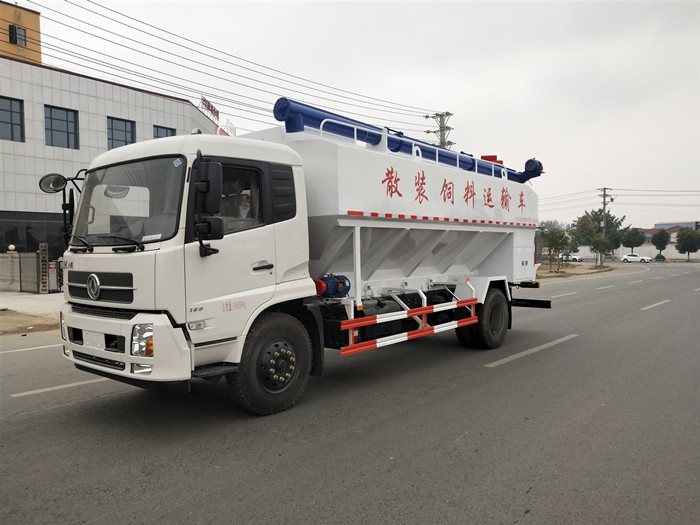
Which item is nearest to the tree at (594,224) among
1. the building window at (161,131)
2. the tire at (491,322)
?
the building window at (161,131)

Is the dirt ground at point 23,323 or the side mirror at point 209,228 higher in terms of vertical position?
the side mirror at point 209,228

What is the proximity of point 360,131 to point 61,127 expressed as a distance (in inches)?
973

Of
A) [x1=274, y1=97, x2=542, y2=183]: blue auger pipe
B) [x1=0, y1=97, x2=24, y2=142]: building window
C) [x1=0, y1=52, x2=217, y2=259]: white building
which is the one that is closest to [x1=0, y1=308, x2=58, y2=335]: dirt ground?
[x1=274, y1=97, x2=542, y2=183]: blue auger pipe

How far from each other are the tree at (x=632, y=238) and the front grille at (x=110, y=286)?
92.5 metres

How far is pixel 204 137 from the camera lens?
452 centimetres

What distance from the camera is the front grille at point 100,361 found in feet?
14.0

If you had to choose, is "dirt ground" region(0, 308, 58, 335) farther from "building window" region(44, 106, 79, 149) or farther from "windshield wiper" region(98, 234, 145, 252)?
"building window" region(44, 106, 79, 149)

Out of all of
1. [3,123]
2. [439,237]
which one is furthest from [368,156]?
[3,123]

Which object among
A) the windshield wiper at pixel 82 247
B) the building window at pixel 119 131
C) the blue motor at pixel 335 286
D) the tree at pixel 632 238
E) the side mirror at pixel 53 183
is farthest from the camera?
the tree at pixel 632 238

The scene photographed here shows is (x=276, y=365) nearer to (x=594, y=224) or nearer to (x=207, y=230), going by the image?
(x=207, y=230)

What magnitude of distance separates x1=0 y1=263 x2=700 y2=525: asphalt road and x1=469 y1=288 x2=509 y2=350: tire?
1.05 meters

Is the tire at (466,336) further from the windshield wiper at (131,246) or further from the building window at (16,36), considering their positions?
the building window at (16,36)

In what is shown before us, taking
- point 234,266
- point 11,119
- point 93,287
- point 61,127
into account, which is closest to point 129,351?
point 93,287

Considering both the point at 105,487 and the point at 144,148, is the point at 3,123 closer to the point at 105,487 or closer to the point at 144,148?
the point at 144,148
